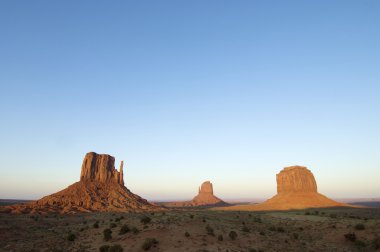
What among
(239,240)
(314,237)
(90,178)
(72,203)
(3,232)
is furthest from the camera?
(90,178)

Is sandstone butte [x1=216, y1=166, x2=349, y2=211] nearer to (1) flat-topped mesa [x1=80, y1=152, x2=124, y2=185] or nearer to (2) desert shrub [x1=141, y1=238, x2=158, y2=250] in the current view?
(1) flat-topped mesa [x1=80, y1=152, x2=124, y2=185]

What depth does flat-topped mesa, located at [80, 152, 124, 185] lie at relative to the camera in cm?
14250

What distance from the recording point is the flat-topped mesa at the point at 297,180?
143 meters

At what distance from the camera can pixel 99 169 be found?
14675 centimetres

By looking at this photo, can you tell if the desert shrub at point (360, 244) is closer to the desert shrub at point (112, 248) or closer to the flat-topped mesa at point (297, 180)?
the desert shrub at point (112, 248)

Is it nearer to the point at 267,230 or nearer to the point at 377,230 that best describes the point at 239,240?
the point at 267,230

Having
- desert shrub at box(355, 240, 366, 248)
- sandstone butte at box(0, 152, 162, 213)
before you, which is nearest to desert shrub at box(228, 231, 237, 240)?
desert shrub at box(355, 240, 366, 248)

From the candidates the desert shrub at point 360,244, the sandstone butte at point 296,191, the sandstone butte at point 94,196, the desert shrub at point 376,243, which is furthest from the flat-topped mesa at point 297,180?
the desert shrub at point 376,243

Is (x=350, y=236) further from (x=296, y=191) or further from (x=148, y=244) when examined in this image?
(x=296, y=191)

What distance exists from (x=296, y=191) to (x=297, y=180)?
5.77 metres

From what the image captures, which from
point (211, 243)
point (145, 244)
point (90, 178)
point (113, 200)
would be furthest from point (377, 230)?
point (90, 178)

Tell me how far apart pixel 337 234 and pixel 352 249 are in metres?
5.22

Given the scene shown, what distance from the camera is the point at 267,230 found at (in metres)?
38.8

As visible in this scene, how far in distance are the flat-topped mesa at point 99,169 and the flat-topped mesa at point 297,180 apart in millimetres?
82329
